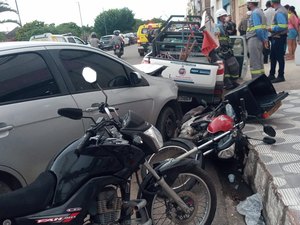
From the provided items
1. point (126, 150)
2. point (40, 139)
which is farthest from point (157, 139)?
point (40, 139)

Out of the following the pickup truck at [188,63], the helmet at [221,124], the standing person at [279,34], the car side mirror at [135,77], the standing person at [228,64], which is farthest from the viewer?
the standing person at [228,64]

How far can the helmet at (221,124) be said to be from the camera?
157 inches

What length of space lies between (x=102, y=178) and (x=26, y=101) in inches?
50.5

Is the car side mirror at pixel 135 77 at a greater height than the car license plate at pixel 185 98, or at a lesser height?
greater

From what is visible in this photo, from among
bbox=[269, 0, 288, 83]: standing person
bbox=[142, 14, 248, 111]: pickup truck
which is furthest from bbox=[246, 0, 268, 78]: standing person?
bbox=[142, 14, 248, 111]: pickup truck

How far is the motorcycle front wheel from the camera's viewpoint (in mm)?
3025

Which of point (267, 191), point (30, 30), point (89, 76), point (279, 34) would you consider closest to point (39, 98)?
point (89, 76)

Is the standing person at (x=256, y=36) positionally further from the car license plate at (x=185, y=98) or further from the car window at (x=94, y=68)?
the car window at (x=94, y=68)

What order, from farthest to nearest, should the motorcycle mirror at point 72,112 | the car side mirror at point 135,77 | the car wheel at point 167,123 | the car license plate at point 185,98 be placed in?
1. the car license plate at point 185,98
2. the car wheel at point 167,123
3. the car side mirror at point 135,77
4. the motorcycle mirror at point 72,112

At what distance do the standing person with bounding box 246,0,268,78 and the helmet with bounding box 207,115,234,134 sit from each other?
12.2 feet

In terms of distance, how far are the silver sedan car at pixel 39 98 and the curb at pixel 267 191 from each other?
5.25 feet

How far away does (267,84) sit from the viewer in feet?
17.3

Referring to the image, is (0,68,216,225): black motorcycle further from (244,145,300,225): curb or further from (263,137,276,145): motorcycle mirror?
(263,137,276,145): motorcycle mirror

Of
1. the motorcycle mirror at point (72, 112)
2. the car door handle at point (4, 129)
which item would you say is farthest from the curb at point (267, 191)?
the car door handle at point (4, 129)
